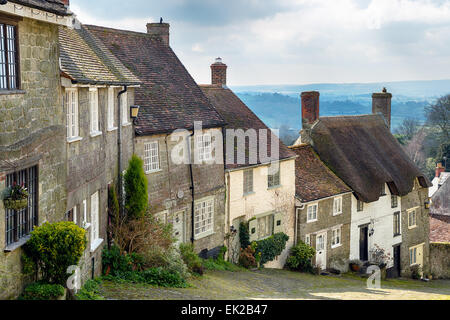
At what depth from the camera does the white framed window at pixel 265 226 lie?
2683cm

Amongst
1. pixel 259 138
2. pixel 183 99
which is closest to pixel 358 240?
pixel 259 138

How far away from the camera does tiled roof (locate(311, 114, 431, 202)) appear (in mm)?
31656

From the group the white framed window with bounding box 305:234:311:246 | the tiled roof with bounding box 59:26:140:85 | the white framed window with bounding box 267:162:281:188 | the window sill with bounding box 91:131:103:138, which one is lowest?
the white framed window with bounding box 305:234:311:246

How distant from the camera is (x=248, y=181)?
85.3ft

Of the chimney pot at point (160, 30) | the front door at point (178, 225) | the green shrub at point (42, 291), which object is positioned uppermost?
the chimney pot at point (160, 30)

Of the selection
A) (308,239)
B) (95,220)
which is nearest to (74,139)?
(95,220)

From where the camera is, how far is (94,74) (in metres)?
15.4

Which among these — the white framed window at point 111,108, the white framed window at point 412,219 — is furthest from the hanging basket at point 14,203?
the white framed window at point 412,219

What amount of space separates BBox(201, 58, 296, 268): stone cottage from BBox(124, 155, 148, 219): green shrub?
21.4 feet

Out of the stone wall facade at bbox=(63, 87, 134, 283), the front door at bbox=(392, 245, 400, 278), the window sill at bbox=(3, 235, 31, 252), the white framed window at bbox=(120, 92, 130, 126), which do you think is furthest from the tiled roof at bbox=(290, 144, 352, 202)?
the window sill at bbox=(3, 235, 31, 252)

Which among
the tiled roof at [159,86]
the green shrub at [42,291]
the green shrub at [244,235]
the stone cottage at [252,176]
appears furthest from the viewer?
the green shrub at [244,235]

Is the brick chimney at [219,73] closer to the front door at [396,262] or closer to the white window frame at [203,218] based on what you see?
the white window frame at [203,218]

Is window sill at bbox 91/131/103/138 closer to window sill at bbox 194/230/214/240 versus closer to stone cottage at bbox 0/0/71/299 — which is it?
stone cottage at bbox 0/0/71/299

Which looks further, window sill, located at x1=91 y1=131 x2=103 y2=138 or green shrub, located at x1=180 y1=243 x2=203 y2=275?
green shrub, located at x1=180 y1=243 x2=203 y2=275
